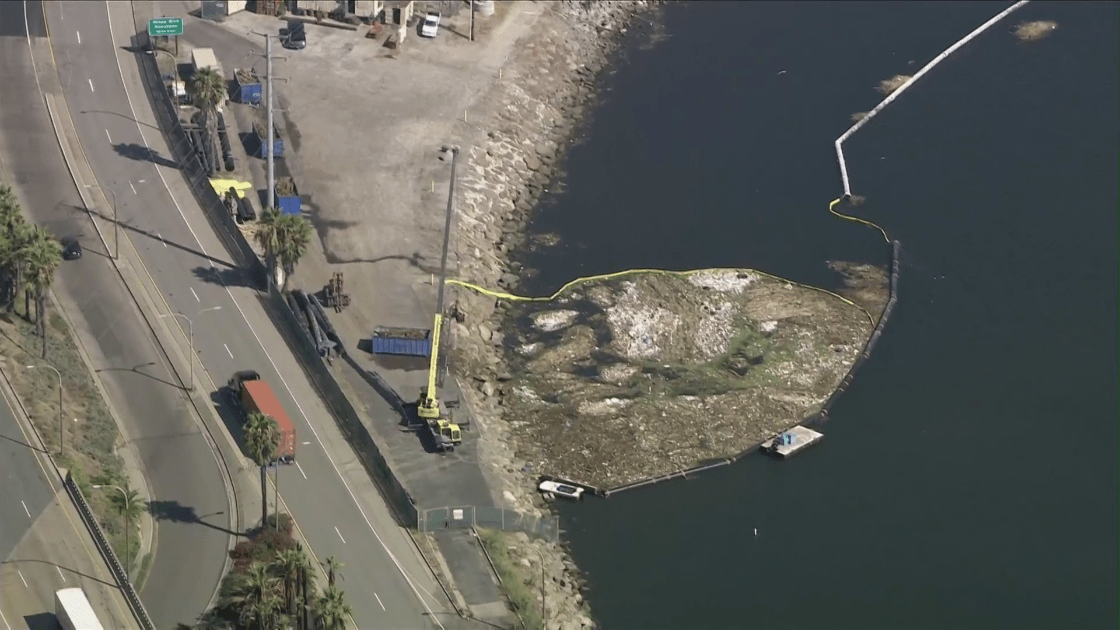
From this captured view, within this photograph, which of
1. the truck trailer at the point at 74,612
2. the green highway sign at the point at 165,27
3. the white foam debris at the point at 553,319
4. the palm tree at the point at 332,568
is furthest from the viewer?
the green highway sign at the point at 165,27

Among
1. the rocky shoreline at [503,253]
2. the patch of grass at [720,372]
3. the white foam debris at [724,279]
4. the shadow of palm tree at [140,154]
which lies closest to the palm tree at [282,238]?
the rocky shoreline at [503,253]

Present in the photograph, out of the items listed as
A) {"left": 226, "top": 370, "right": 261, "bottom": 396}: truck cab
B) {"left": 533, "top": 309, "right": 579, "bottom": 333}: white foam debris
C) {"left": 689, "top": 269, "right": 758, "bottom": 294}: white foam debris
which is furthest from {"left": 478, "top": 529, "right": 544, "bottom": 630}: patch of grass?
{"left": 689, "top": 269, "right": 758, "bottom": 294}: white foam debris

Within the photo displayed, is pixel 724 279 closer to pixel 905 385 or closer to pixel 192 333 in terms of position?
pixel 905 385

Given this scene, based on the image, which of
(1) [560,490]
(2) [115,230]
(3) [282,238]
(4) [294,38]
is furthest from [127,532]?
(4) [294,38]

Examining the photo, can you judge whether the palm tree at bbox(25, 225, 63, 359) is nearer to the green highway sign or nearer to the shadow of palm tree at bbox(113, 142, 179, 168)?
the shadow of palm tree at bbox(113, 142, 179, 168)

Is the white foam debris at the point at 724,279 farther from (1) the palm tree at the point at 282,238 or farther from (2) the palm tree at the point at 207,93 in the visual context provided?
(2) the palm tree at the point at 207,93
